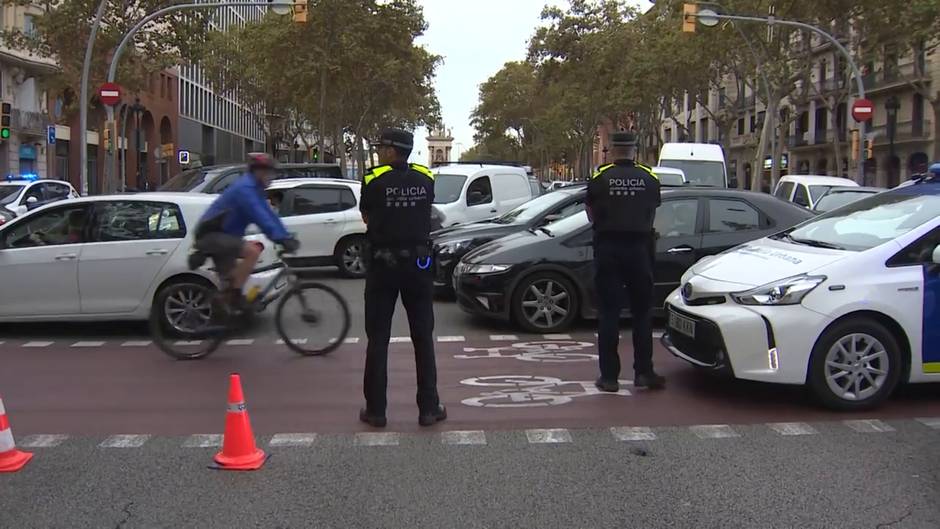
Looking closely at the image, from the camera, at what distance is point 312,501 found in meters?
4.36

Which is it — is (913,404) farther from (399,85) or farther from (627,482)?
(399,85)

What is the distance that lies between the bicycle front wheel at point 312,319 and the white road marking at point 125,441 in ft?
8.22

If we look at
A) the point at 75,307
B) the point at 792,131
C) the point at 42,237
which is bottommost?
the point at 75,307

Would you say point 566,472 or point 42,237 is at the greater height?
point 42,237

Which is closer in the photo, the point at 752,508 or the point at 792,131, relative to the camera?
the point at 752,508

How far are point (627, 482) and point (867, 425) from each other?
2015 millimetres

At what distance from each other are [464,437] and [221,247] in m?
3.11

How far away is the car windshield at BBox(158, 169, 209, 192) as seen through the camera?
15977 millimetres

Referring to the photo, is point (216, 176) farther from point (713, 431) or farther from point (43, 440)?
point (713, 431)

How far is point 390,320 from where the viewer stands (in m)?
5.64

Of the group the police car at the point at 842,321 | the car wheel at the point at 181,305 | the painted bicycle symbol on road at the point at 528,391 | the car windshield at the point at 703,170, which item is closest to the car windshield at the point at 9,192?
the car wheel at the point at 181,305

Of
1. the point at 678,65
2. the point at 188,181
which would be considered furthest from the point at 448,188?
the point at 678,65

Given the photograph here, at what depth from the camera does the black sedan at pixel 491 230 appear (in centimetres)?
1065

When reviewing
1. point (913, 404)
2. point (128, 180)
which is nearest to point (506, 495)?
point (913, 404)
